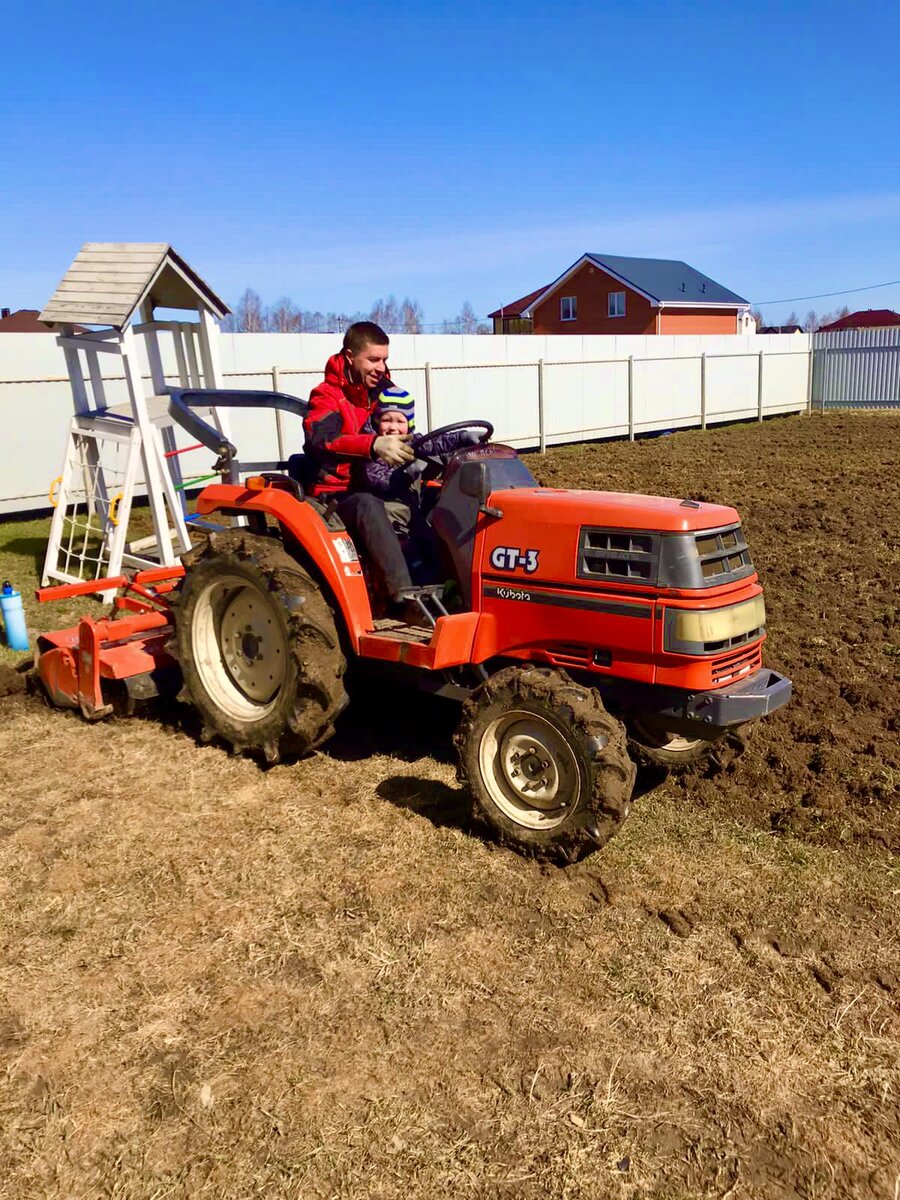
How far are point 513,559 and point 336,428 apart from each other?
1.18 m

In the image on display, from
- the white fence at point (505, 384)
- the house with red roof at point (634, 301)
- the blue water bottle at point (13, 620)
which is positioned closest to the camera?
the blue water bottle at point (13, 620)

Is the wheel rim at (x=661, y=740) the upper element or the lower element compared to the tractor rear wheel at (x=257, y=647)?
lower

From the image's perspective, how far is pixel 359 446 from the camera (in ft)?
14.1

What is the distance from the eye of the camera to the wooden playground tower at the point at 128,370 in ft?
25.8

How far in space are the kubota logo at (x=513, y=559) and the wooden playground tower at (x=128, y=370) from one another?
14.0 feet

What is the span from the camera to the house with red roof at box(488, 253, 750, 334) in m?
39.1

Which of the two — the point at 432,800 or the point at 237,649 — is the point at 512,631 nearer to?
the point at 432,800

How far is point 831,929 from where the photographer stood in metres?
3.34

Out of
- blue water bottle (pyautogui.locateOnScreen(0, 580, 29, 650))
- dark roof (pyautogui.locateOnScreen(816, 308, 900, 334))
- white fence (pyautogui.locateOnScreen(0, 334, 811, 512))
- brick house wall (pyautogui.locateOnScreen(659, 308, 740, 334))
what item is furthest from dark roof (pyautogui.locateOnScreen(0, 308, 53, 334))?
dark roof (pyautogui.locateOnScreen(816, 308, 900, 334))

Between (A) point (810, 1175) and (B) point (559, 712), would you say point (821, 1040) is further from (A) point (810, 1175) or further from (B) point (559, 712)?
(B) point (559, 712)

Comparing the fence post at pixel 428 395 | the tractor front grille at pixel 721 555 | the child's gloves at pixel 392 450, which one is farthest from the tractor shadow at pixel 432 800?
the fence post at pixel 428 395

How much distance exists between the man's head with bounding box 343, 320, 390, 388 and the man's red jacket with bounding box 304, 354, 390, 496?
6 cm

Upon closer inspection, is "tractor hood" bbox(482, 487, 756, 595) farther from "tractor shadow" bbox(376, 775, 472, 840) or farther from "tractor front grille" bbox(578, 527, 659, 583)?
"tractor shadow" bbox(376, 775, 472, 840)

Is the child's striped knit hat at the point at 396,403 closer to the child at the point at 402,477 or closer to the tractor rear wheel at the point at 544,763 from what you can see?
the child at the point at 402,477
